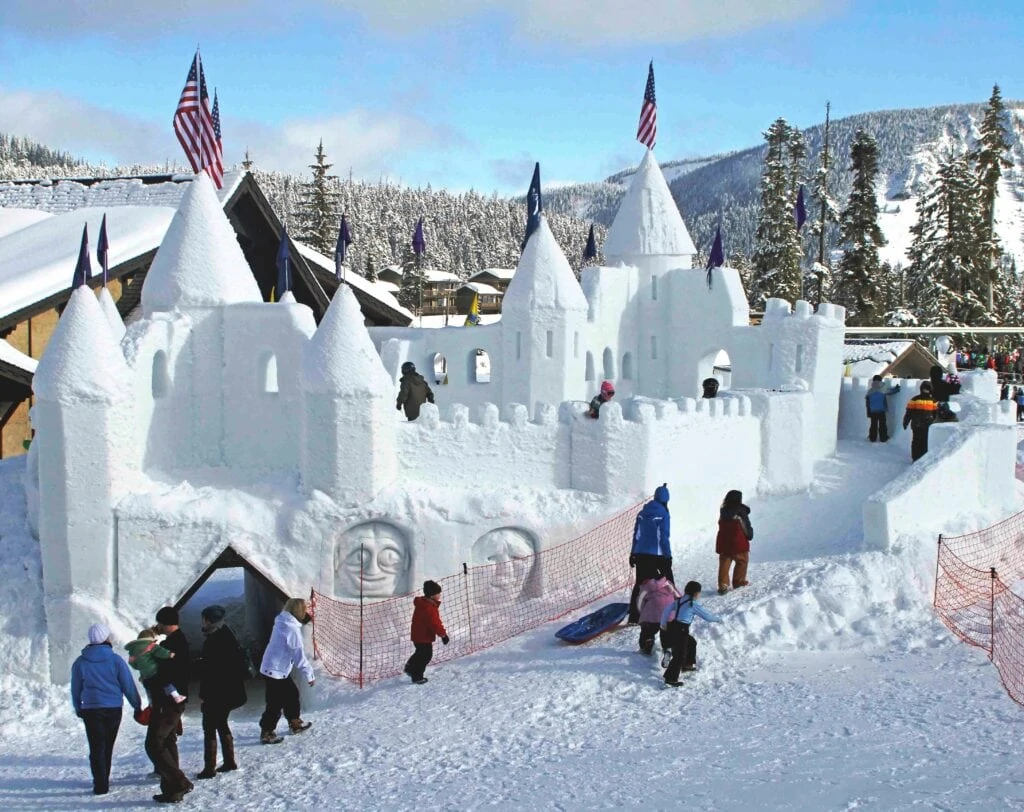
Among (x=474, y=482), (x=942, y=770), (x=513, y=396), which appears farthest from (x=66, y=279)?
(x=942, y=770)

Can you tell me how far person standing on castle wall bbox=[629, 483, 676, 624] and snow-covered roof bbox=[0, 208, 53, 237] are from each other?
22737mm

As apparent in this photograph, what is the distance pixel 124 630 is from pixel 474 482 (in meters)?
5.42

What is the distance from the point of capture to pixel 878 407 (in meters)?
22.4

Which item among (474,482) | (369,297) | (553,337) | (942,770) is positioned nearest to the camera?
(942,770)

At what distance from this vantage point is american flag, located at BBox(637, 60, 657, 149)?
1053 inches

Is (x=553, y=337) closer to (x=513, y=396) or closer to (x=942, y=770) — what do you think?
(x=513, y=396)

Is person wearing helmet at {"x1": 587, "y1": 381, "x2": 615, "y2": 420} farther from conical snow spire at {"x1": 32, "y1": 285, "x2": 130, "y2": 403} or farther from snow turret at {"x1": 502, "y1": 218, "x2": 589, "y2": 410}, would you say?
conical snow spire at {"x1": 32, "y1": 285, "x2": 130, "y2": 403}

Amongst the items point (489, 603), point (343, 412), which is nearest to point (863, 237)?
point (489, 603)

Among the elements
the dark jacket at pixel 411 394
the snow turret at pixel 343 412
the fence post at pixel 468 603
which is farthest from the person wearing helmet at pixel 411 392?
the fence post at pixel 468 603

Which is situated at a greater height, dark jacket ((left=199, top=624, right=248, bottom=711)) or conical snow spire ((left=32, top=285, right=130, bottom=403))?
conical snow spire ((left=32, top=285, right=130, bottom=403))

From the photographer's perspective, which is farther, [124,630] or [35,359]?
[35,359]

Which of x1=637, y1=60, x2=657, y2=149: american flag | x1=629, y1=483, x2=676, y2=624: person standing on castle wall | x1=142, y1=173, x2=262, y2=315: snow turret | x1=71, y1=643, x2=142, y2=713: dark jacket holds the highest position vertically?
x1=637, y1=60, x2=657, y2=149: american flag

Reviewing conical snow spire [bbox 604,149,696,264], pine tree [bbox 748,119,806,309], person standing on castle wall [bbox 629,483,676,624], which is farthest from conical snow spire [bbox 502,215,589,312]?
pine tree [bbox 748,119,806,309]

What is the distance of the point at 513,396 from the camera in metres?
23.9
